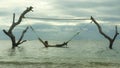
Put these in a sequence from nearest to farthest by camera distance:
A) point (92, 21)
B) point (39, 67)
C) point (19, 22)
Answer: point (39, 67) < point (92, 21) < point (19, 22)

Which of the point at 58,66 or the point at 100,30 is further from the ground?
the point at 58,66

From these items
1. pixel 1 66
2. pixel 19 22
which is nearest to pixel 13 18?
pixel 19 22

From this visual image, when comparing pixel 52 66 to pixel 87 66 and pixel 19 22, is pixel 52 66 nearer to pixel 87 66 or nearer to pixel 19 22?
pixel 87 66

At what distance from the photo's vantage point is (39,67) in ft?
83.0

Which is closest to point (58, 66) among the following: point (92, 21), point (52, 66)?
point (52, 66)

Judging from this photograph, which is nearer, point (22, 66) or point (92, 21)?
point (22, 66)

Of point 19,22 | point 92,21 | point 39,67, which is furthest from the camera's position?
point 19,22

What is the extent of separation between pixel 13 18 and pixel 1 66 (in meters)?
26.9

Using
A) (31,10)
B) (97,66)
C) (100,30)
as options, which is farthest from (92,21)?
(97,66)

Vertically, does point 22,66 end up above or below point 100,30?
above

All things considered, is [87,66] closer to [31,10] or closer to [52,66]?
[52,66]

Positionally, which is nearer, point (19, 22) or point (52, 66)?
point (52, 66)

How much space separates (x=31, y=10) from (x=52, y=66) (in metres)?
24.7

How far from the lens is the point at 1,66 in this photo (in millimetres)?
25703
